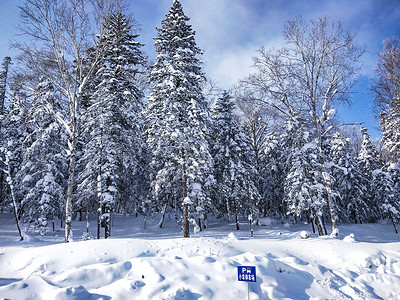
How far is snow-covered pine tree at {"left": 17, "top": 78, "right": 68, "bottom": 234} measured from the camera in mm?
17531

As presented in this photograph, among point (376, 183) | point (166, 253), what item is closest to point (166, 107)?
point (166, 253)

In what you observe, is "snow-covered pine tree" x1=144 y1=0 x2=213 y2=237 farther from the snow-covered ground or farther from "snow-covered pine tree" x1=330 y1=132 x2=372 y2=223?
"snow-covered pine tree" x1=330 y1=132 x2=372 y2=223

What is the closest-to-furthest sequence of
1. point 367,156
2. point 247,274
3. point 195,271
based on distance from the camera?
point 247,274, point 195,271, point 367,156

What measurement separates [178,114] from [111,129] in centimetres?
473

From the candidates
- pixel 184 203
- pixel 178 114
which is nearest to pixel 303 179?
pixel 184 203

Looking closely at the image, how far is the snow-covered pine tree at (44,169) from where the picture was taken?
1753cm

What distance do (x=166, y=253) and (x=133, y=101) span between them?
1160cm

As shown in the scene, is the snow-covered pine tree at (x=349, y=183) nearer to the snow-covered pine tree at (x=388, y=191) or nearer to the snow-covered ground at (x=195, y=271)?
the snow-covered pine tree at (x=388, y=191)

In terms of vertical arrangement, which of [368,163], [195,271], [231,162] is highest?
[368,163]

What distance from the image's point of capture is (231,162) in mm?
20438

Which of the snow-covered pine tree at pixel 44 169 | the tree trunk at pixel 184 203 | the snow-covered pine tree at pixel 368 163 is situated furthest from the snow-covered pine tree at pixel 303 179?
the snow-covered pine tree at pixel 44 169

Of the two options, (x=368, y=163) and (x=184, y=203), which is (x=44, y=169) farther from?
(x=368, y=163)

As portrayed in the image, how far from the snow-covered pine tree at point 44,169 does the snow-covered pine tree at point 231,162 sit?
13134mm

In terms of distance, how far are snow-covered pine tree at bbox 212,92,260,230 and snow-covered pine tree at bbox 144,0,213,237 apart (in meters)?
5.60
